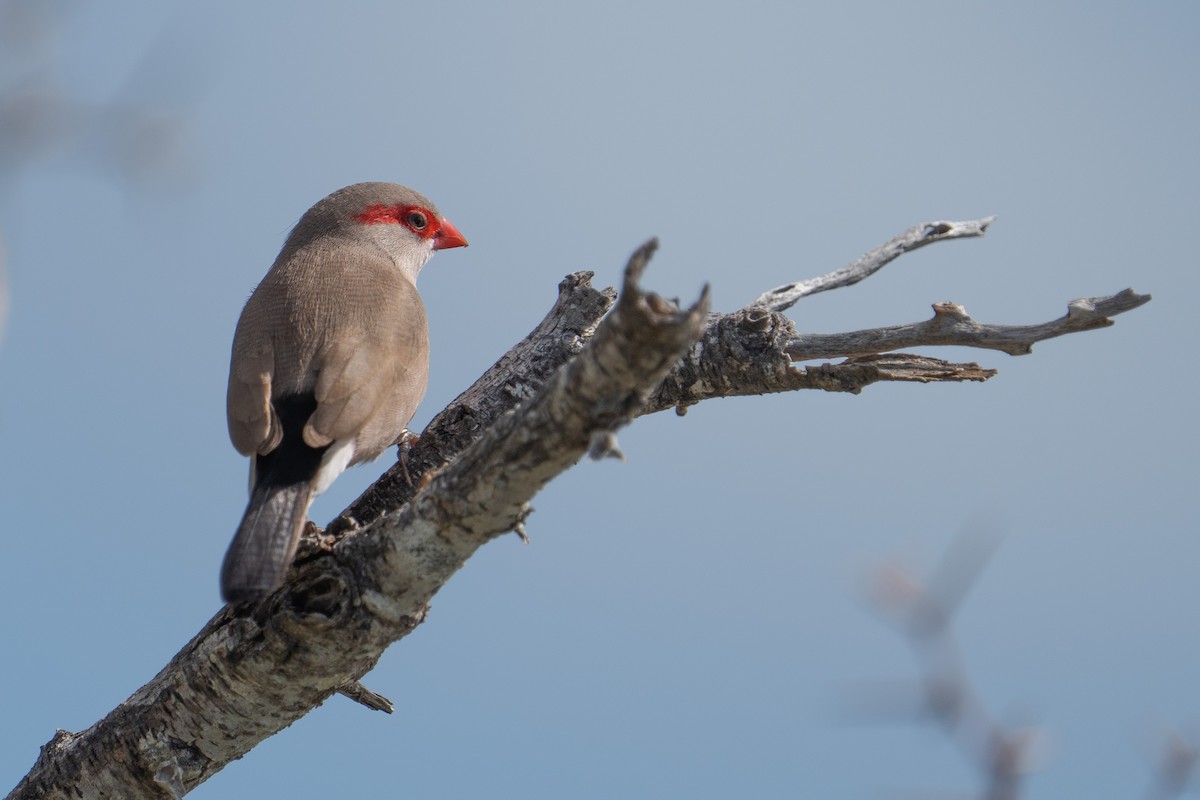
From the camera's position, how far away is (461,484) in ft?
8.66

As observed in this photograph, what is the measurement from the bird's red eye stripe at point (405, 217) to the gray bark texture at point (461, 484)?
1748 mm

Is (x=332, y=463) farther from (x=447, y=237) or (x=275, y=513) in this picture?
(x=447, y=237)

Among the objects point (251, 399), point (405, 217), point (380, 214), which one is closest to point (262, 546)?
point (251, 399)

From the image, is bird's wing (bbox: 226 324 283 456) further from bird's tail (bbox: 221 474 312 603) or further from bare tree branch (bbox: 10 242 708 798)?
Answer: bare tree branch (bbox: 10 242 708 798)

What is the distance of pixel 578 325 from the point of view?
4.18 metres


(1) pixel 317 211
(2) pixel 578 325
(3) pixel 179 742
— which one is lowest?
(3) pixel 179 742

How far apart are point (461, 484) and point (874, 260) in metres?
2.50

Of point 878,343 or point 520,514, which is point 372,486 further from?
point 878,343

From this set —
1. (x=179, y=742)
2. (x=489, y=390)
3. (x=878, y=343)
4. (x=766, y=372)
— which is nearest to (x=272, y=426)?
(x=489, y=390)

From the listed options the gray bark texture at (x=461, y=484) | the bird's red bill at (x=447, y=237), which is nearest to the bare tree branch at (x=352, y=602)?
the gray bark texture at (x=461, y=484)

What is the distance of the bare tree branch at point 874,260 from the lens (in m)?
4.30

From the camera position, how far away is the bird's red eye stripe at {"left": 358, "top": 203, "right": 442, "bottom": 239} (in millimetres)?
5629

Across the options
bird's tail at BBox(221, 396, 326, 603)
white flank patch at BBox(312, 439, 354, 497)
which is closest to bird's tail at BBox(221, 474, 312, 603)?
bird's tail at BBox(221, 396, 326, 603)

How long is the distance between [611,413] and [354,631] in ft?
3.59
